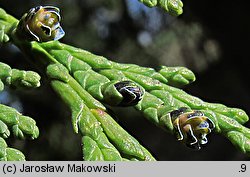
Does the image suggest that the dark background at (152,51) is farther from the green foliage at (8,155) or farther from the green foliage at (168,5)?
the green foliage at (8,155)

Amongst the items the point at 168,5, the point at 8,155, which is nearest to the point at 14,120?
the point at 8,155

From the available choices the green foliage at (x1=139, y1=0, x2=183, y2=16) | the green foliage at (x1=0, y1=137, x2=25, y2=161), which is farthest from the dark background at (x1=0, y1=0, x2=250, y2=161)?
the green foliage at (x1=0, y1=137, x2=25, y2=161)

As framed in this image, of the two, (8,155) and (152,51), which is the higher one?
(8,155)

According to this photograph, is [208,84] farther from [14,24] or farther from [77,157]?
[14,24]

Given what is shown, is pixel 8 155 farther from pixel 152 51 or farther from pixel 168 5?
pixel 152 51

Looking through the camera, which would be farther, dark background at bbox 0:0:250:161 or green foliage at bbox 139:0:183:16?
dark background at bbox 0:0:250:161

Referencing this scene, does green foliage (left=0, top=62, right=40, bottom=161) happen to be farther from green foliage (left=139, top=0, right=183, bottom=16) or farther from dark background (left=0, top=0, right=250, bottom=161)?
dark background (left=0, top=0, right=250, bottom=161)

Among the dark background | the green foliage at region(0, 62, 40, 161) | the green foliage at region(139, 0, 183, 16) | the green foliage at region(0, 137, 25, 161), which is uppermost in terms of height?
the green foliage at region(139, 0, 183, 16)

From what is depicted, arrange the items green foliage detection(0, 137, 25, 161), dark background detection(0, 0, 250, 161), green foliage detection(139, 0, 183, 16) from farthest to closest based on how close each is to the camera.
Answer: dark background detection(0, 0, 250, 161) → green foliage detection(139, 0, 183, 16) → green foliage detection(0, 137, 25, 161)

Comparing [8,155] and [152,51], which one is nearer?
[8,155]
